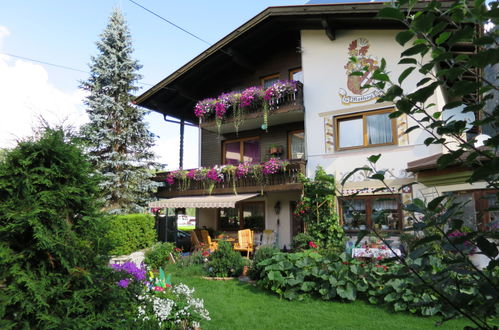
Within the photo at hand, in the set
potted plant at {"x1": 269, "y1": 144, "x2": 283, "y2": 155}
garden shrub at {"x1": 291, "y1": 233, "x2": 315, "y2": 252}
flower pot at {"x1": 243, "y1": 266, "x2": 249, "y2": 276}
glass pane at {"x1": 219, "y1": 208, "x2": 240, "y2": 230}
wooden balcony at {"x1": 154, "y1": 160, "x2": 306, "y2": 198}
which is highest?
potted plant at {"x1": 269, "y1": 144, "x2": 283, "y2": 155}

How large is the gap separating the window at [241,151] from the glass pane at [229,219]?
7.88 ft

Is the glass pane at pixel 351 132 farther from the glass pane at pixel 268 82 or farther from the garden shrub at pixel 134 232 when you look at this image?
the garden shrub at pixel 134 232

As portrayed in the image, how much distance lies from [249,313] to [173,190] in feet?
32.1

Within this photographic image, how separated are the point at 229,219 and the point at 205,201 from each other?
3535mm

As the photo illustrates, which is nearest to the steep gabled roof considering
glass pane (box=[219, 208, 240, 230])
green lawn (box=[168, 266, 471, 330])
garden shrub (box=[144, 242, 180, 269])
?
glass pane (box=[219, 208, 240, 230])

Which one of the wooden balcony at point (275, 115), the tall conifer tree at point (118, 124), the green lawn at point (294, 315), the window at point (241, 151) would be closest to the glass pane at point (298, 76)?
the wooden balcony at point (275, 115)

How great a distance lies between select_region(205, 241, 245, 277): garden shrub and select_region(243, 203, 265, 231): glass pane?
501 cm

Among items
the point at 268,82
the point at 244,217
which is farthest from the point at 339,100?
the point at 244,217

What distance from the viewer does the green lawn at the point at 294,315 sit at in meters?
5.90

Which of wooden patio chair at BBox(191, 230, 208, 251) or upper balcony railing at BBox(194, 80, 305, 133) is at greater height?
upper balcony railing at BBox(194, 80, 305, 133)

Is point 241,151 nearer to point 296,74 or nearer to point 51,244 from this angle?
point 296,74

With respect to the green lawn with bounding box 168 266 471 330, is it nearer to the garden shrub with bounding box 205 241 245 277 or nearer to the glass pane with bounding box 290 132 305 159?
the garden shrub with bounding box 205 241 245 277

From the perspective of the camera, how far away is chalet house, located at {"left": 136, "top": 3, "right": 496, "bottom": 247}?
11766mm

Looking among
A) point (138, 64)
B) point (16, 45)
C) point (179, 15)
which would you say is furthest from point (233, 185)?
point (16, 45)
